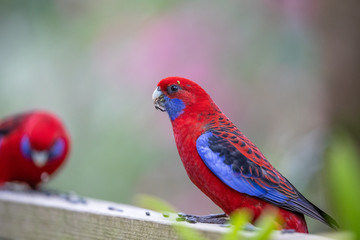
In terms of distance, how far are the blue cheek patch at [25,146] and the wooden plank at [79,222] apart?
1.84ft

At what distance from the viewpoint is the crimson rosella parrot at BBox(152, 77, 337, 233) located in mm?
1482

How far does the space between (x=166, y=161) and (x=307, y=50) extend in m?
1.64

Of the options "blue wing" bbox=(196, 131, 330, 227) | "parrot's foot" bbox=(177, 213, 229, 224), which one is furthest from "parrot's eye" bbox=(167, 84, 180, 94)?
"parrot's foot" bbox=(177, 213, 229, 224)

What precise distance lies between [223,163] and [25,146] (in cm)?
212

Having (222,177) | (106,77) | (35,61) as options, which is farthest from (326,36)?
(35,61)

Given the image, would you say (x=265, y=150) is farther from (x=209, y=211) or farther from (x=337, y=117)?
(x=337, y=117)

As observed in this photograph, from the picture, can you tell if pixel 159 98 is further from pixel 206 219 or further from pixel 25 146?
pixel 25 146

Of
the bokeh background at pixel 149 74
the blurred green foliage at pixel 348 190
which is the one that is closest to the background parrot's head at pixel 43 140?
the bokeh background at pixel 149 74

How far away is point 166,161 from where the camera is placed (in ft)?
15.1

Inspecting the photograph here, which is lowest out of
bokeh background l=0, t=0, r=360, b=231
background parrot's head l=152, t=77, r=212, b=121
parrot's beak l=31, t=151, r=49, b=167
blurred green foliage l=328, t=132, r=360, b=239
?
parrot's beak l=31, t=151, r=49, b=167

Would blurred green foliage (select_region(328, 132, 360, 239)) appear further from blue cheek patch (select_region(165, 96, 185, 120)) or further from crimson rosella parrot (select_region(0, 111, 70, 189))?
crimson rosella parrot (select_region(0, 111, 70, 189))

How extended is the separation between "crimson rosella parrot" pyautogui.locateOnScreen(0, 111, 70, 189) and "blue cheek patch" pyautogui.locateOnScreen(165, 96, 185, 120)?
5.85 ft

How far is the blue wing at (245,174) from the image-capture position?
147 cm

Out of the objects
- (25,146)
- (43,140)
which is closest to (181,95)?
(43,140)
